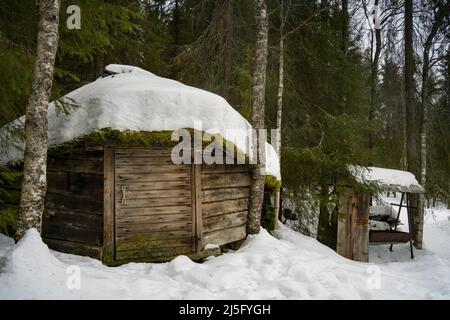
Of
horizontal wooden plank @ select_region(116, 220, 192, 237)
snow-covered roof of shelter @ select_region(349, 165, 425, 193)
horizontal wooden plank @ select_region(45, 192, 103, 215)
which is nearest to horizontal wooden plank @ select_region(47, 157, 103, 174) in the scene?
horizontal wooden plank @ select_region(45, 192, 103, 215)

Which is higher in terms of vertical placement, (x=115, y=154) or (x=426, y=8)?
(x=426, y=8)

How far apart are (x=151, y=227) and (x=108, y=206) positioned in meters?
0.83

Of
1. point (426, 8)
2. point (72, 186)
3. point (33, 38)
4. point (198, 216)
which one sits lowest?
point (198, 216)

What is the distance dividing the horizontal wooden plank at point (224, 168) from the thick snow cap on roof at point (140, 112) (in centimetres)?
50

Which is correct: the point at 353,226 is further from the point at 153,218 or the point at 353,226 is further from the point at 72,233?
the point at 72,233

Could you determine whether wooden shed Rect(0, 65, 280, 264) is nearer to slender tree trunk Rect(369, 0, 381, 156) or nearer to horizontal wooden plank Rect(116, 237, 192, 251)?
horizontal wooden plank Rect(116, 237, 192, 251)

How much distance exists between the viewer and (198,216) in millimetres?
6379

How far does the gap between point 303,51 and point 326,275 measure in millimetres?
7230

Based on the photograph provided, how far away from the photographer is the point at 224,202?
6.98 metres

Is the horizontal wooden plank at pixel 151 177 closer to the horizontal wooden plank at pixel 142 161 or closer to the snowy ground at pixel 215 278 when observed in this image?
the horizontal wooden plank at pixel 142 161

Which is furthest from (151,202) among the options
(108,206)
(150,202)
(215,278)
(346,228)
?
(346,228)

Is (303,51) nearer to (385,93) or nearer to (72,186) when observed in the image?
(72,186)

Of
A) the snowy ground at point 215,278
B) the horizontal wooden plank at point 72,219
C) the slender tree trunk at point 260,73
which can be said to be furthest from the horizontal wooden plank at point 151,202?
the slender tree trunk at point 260,73
